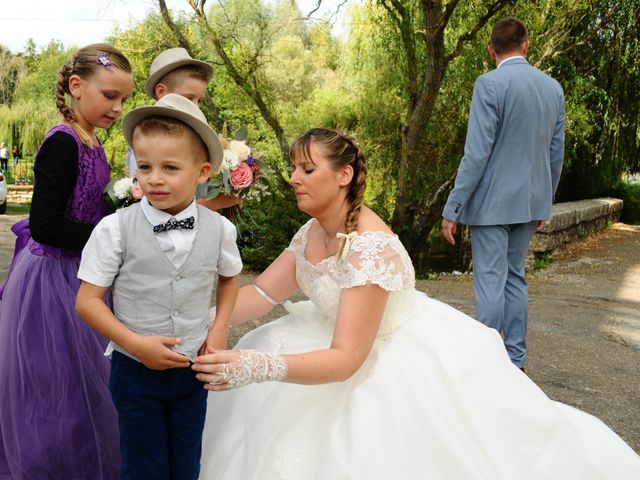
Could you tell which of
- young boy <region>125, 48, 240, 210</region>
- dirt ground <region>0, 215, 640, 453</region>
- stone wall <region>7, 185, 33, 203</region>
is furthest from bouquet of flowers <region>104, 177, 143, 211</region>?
stone wall <region>7, 185, 33, 203</region>

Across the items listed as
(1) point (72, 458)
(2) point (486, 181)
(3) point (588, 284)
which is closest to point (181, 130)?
(1) point (72, 458)

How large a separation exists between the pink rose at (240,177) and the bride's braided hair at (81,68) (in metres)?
0.53

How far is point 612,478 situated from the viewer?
7.22 ft

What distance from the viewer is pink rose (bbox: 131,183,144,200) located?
84.4 inches

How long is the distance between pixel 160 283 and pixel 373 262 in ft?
2.30

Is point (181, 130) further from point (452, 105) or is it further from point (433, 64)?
point (452, 105)

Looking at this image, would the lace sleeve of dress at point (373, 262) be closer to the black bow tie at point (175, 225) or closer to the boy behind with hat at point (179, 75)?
the black bow tie at point (175, 225)

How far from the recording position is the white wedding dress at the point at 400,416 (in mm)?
1938

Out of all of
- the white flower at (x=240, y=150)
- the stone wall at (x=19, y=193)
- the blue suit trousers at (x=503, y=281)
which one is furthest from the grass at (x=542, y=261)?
the stone wall at (x=19, y=193)

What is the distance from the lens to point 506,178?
3879 mm

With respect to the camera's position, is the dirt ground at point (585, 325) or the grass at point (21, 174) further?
the grass at point (21, 174)

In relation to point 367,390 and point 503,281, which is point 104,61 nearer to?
point 367,390

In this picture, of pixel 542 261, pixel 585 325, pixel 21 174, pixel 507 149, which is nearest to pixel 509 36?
pixel 507 149

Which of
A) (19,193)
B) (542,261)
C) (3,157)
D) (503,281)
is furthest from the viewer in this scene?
(3,157)
